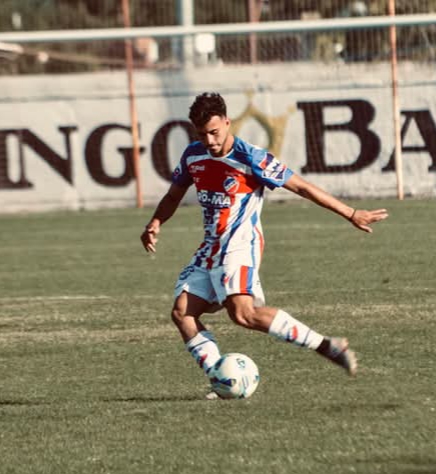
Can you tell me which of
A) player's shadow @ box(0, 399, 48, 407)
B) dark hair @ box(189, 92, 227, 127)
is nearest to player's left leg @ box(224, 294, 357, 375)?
dark hair @ box(189, 92, 227, 127)

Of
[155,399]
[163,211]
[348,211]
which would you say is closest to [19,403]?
[155,399]

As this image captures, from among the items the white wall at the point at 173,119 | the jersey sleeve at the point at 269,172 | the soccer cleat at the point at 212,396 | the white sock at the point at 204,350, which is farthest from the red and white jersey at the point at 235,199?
the white wall at the point at 173,119

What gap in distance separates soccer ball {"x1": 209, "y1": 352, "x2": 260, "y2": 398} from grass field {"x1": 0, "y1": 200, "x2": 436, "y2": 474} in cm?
7

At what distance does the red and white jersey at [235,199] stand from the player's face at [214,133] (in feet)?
0.47

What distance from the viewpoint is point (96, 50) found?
107 ft

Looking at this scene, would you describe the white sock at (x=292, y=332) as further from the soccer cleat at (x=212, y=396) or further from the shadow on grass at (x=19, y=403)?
the shadow on grass at (x=19, y=403)

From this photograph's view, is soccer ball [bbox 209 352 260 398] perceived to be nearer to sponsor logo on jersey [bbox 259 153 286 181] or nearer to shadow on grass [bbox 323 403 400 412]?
shadow on grass [bbox 323 403 400 412]

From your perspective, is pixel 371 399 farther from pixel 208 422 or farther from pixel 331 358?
pixel 208 422

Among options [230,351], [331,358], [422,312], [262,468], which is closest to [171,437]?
[262,468]

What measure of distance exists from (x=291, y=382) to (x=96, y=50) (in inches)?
1010

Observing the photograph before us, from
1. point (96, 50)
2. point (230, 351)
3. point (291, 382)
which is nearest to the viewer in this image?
point (291, 382)

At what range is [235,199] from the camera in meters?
7.41

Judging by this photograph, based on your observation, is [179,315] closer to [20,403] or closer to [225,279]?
[225,279]

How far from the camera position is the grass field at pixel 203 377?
19.7 feet
